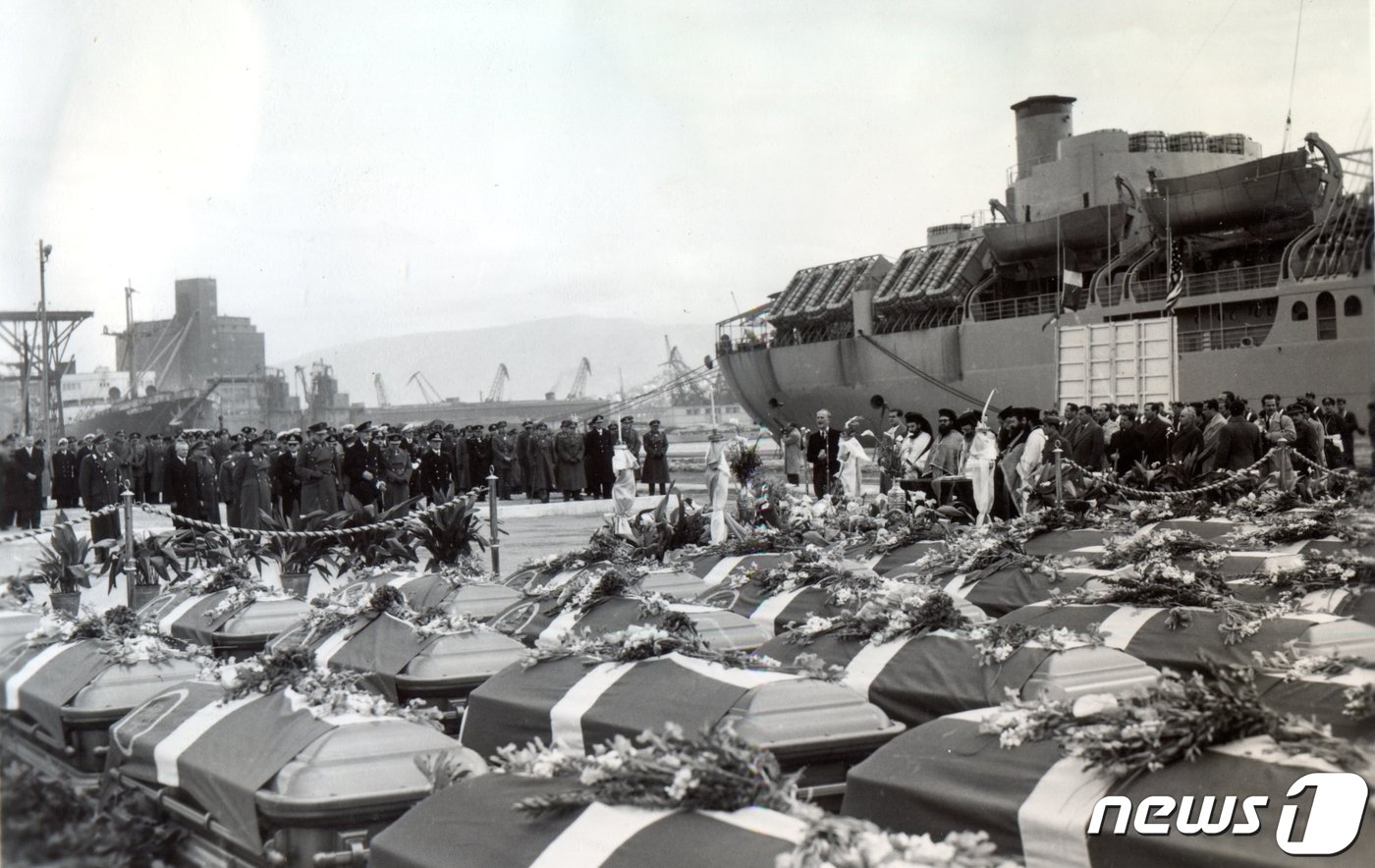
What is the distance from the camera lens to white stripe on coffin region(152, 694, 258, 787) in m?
4.46

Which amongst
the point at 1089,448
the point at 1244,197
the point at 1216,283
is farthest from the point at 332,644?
the point at 1244,197

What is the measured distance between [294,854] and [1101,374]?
2437cm

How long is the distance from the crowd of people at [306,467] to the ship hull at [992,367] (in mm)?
11306

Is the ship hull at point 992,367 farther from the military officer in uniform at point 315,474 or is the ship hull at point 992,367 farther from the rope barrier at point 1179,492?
the military officer in uniform at point 315,474

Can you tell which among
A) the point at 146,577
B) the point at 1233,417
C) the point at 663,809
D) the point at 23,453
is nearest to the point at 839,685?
the point at 663,809

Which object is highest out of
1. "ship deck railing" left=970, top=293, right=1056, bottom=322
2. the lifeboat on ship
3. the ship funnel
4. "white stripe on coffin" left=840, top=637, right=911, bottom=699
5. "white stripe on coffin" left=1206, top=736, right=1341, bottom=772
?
the ship funnel

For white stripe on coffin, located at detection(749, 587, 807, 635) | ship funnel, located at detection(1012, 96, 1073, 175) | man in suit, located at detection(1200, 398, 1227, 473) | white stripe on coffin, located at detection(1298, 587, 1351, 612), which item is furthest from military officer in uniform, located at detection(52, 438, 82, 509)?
ship funnel, located at detection(1012, 96, 1073, 175)

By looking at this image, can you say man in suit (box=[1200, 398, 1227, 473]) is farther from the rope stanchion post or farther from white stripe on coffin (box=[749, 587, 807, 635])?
white stripe on coffin (box=[749, 587, 807, 635])

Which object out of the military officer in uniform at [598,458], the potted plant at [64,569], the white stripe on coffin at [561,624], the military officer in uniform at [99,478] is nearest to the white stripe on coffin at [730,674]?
the white stripe on coffin at [561,624]

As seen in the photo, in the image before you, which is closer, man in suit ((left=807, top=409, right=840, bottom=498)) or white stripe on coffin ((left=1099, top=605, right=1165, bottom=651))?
white stripe on coffin ((left=1099, top=605, right=1165, bottom=651))

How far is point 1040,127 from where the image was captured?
3647 cm

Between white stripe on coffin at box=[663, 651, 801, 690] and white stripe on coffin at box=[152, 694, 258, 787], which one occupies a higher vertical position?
white stripe on coffin at box=[663, 651, 801, 690]

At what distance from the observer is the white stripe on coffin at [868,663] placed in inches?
215

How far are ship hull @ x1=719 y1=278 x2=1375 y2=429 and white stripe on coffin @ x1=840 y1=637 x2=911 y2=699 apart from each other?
51.4 ft
